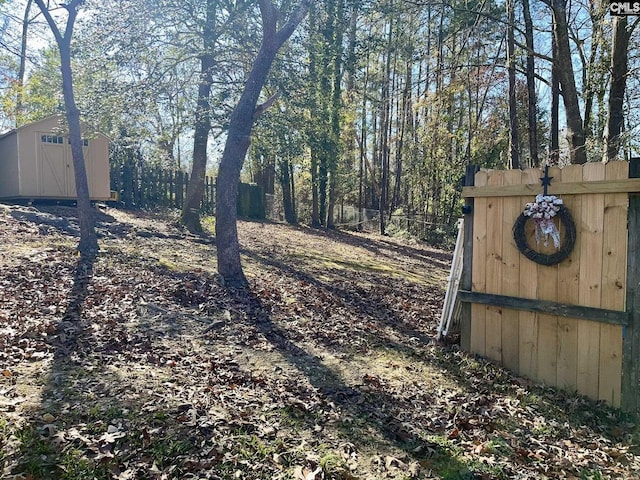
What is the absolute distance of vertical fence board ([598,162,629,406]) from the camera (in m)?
3.60

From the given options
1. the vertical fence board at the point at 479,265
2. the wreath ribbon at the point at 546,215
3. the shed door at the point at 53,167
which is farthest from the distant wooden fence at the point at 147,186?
the wreath ribbon at the point at 546,215

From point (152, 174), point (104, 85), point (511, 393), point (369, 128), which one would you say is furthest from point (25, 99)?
point (511, 393)

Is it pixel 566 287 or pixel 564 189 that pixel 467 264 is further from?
pixel 564 189

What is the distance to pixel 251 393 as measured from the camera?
3.46m

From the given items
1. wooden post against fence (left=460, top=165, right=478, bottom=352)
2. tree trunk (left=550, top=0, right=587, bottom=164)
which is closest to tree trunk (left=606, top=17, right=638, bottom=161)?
tree trunk (left=550, top=0, right=587, bottom=164)

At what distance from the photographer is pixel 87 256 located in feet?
24.0

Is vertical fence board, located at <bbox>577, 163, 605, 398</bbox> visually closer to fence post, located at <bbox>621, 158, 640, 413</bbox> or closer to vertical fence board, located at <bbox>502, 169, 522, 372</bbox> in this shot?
fence post, located at <bbox>621, 158, 640, 413</bbox>

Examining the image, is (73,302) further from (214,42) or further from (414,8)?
(414,8)

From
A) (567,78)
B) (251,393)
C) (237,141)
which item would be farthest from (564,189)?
(237,141)

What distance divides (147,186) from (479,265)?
13.9 meters

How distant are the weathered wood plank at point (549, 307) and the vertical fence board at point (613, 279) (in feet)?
0.22

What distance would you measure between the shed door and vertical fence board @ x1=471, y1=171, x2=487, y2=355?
12.3m

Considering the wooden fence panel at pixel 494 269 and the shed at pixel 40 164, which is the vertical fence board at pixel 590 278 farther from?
the shed at pixel 40 164

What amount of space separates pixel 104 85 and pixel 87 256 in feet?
11.5
